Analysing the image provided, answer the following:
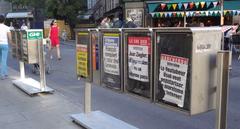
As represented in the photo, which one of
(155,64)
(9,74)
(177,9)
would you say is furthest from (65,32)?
(155,64)

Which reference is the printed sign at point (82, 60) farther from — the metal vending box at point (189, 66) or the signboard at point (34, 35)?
the signboard at point (34, 35)

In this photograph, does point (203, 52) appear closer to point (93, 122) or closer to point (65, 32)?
point (93, 122)

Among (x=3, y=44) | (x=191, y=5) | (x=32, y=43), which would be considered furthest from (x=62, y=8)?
(x=32, y=43)

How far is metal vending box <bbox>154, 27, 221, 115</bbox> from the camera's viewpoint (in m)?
3.76

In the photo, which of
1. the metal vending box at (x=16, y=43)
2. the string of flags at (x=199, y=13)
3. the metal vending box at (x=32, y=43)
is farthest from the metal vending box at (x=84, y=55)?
the string of flags at (x=199, y=13)

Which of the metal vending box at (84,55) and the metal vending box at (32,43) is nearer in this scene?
the metal vending box at (84,55)

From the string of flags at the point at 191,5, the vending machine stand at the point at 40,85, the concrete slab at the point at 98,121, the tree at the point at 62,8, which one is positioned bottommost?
the concrete slab at the point at 98,121

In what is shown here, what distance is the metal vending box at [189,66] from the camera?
148 inches

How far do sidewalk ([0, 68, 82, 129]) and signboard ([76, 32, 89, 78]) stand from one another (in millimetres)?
816

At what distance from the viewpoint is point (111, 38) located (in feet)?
16.8

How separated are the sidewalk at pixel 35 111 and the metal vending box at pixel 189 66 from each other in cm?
213

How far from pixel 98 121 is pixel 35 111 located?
1.50 m

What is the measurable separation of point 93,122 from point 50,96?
8.07ft

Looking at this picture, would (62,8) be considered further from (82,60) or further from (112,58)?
(112,58)
